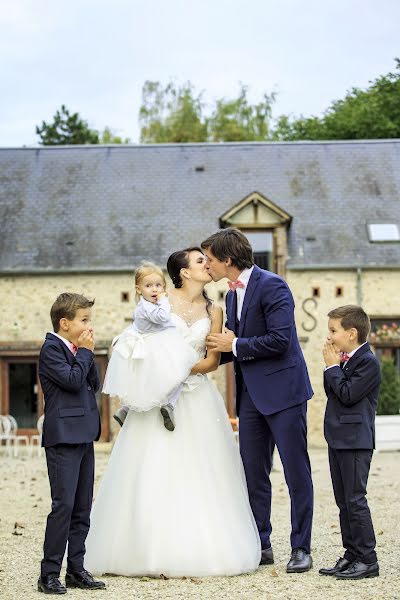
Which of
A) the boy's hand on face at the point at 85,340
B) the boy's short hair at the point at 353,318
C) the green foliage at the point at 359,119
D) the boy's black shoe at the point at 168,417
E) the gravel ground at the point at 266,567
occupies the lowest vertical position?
the gravel ground at the point at 266,567

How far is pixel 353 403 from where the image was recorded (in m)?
6.20

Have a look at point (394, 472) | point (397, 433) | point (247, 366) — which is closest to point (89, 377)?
point (247, 366)

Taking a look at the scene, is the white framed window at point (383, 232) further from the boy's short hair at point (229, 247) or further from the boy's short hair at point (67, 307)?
the boy's short hair at point (67, 307)

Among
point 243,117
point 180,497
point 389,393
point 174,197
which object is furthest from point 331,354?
point 243,117

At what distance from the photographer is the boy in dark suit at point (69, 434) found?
5836 millimetres

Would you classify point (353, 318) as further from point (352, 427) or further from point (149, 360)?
point (149, 360)

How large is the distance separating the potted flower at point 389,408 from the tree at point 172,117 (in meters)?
20.2

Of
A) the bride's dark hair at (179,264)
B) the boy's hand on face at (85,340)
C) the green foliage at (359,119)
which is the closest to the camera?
the boy's hand on face at (85,340)

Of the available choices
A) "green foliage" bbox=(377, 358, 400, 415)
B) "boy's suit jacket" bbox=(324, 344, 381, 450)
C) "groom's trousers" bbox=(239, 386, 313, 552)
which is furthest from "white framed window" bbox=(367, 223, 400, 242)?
"boy's suit jacket" bbox=(324, 344, 381, 450)

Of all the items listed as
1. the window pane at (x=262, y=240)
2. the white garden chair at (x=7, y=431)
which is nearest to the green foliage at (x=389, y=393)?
the window pane at (x=262, y=240)

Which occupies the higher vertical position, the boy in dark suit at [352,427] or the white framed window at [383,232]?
the white framed window at [383,232]

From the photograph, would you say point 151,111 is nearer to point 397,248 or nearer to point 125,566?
point 397,248

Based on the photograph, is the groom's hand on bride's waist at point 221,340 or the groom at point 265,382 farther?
the groom's hand on bride's waist at point 221,340

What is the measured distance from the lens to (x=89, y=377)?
239 inches
